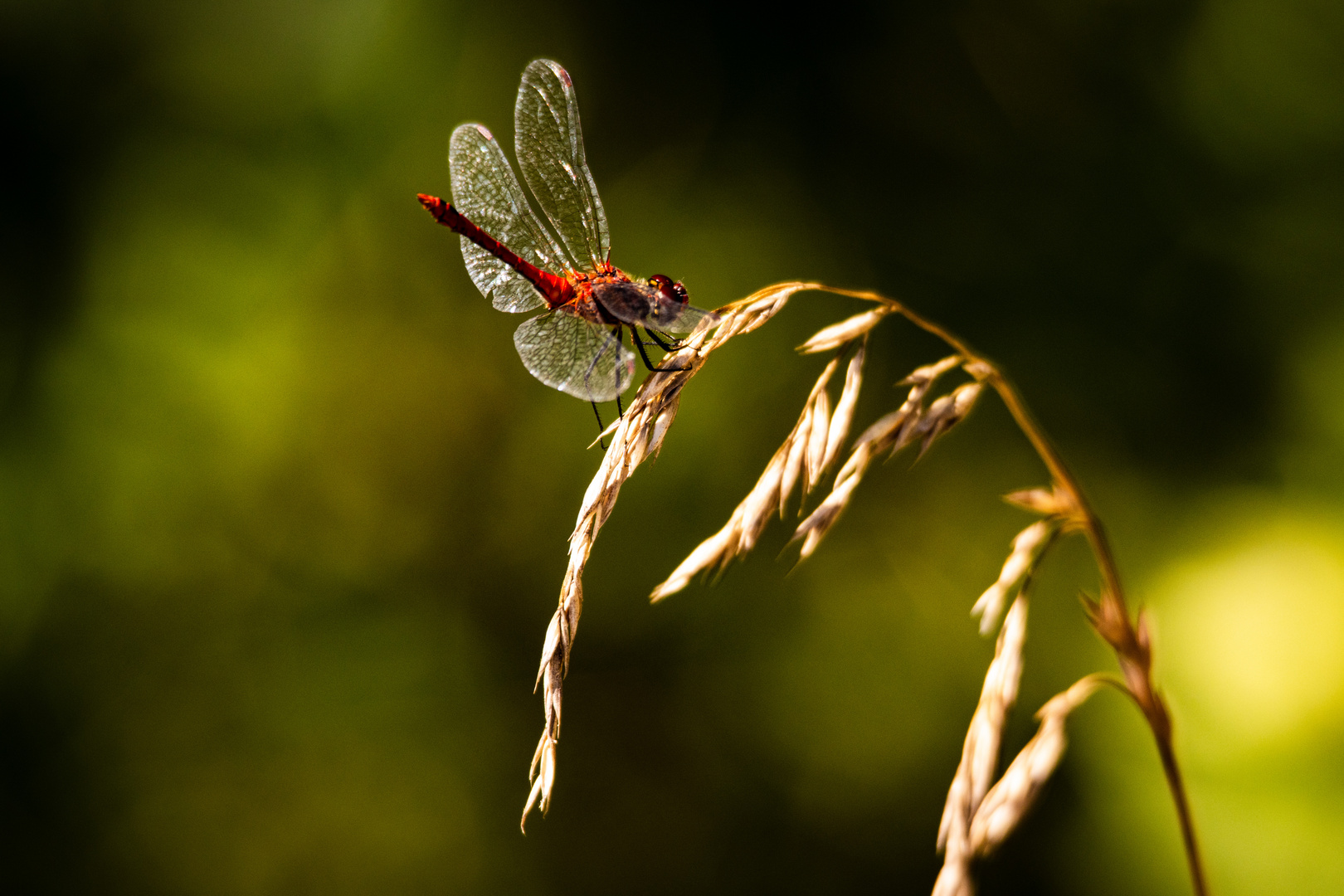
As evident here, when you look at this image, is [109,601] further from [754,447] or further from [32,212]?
[754,447]

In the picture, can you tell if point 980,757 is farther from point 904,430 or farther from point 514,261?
point 514,261

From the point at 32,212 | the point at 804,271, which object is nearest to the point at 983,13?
the point at 804,271

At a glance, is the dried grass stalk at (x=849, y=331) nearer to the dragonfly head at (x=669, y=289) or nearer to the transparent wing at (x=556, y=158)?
the dragonfly head at (x=669, y=289)

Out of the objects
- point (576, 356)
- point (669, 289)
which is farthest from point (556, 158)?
point (576, 356)

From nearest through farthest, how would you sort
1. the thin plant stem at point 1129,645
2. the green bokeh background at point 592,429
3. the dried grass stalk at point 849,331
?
the thin plant stem at point 1129,645 < the dried grass stalk at point 849,331 < the green bokeh background at point 592,429

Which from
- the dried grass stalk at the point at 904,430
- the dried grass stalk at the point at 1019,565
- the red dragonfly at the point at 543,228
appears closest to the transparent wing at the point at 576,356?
the red dragonfly at the point at 543,228

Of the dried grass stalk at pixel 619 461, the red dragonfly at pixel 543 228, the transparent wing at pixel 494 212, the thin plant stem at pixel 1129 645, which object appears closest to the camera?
the thin plant stem at pixel 1129 645

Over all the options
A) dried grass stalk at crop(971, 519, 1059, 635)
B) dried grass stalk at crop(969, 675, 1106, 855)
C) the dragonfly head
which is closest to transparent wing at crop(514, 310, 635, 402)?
the dragonfly head
